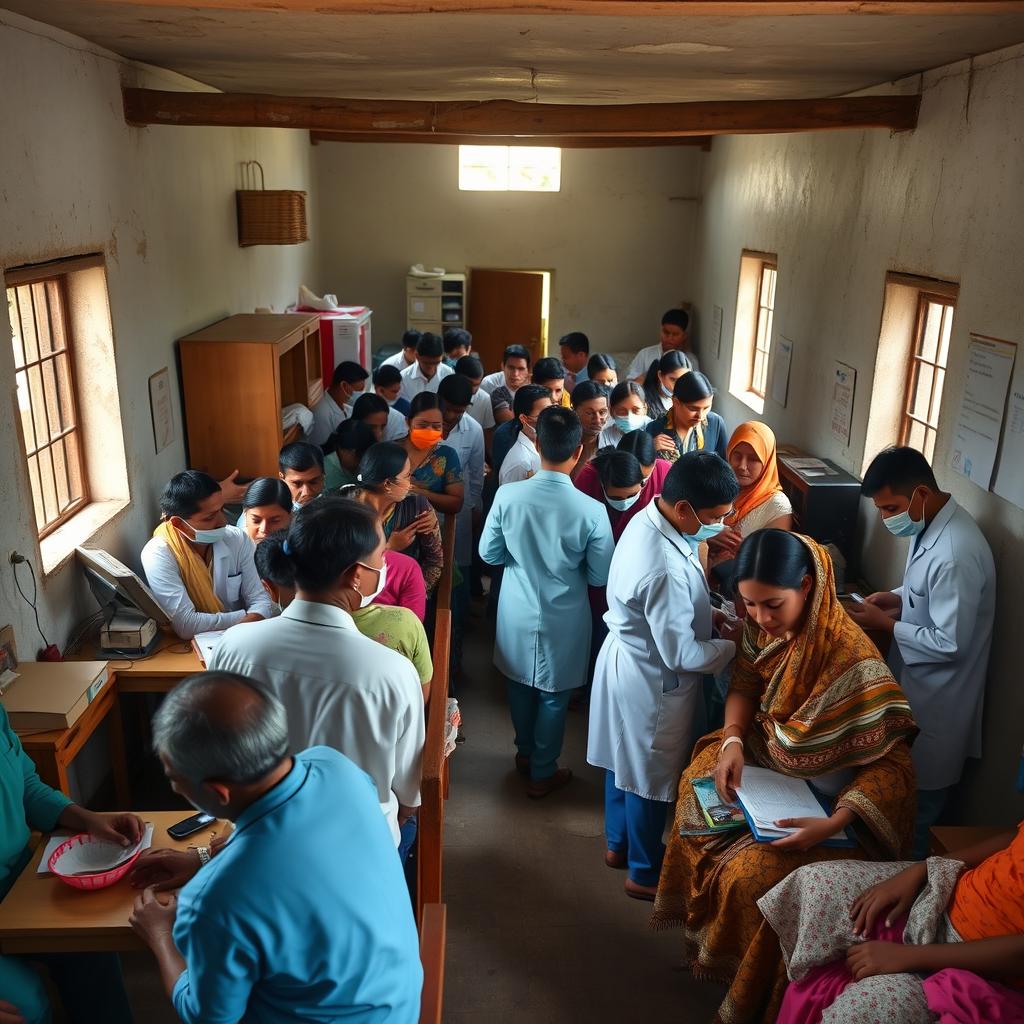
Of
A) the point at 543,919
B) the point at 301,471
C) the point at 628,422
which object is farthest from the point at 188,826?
the point at 628,422

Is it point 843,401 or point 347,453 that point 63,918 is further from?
point 843,401

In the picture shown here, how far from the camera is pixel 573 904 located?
3.82m

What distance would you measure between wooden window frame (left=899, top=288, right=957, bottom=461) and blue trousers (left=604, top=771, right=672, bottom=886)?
88.8 inches

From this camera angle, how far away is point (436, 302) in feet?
34.9

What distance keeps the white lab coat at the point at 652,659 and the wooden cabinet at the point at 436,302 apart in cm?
745

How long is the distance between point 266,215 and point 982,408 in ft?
17.1

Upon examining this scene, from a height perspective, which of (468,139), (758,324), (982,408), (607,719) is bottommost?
(607,719)

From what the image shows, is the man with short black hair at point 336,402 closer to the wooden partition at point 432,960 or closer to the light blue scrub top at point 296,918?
the wooden partition at point 432,960

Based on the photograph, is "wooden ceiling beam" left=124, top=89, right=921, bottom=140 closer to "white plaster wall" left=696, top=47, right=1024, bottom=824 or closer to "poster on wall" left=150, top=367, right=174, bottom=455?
"white plaster wall" left=696, top=47, right=1024, bottom=824

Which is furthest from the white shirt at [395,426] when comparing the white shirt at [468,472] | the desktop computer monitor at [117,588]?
the desktop computer monitor at [117,588]

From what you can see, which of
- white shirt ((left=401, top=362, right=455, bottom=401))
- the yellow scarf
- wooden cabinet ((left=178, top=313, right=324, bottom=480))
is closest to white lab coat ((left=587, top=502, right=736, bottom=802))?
the yellow scarf

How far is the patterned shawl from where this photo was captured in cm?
294

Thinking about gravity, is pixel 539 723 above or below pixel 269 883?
below

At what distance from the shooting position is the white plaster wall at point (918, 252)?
146 inches
